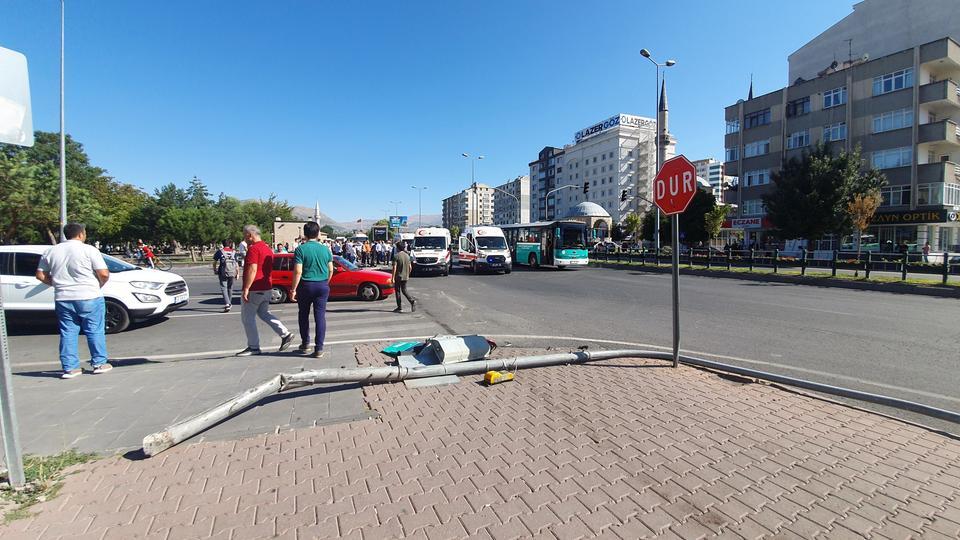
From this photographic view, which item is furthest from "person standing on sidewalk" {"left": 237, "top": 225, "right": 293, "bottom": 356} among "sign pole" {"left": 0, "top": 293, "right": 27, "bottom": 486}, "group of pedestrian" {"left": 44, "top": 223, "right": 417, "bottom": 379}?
"sign pole" {"left": 0, "top": 293, "right": 27, "bottom": 486}

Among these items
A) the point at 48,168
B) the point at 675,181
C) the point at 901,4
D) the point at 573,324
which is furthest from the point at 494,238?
the point at 901,4

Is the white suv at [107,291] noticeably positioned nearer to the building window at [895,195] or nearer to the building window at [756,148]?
the building window at [895,195]

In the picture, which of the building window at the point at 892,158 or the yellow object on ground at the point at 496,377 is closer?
the yellow object on ground at the point at 496,377

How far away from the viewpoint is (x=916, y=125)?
34.1 meters

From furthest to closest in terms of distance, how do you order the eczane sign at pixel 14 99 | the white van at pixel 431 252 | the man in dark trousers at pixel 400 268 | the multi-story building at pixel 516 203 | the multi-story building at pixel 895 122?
1. the multi-story building at pixel 516 203
2. the multi-story building at pixel 895 122
3. the white van at pixel 431 252
4. the man in dark trousers at pixel 400 268
5. the eczane sign at pixel 14 99

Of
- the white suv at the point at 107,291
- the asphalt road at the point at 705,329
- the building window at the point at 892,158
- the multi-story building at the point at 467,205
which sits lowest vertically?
the asphalt road at the point at 705,329

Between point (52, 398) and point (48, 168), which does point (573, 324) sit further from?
point (48, 168)

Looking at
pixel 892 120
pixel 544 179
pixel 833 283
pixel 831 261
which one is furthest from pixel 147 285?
pixel 544 179

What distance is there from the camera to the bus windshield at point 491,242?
23.7 metres

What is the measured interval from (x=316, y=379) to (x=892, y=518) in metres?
4.43

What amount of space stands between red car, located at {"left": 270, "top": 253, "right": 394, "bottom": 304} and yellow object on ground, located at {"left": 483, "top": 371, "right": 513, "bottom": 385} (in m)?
8.15

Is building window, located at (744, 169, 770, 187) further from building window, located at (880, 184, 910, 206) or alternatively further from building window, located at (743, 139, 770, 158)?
building window, located at (880, 184, 910, 206)

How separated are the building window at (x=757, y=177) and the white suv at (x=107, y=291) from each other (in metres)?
52.3

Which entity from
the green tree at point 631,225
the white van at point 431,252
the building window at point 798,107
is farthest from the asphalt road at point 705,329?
the green tree at point 631,225
